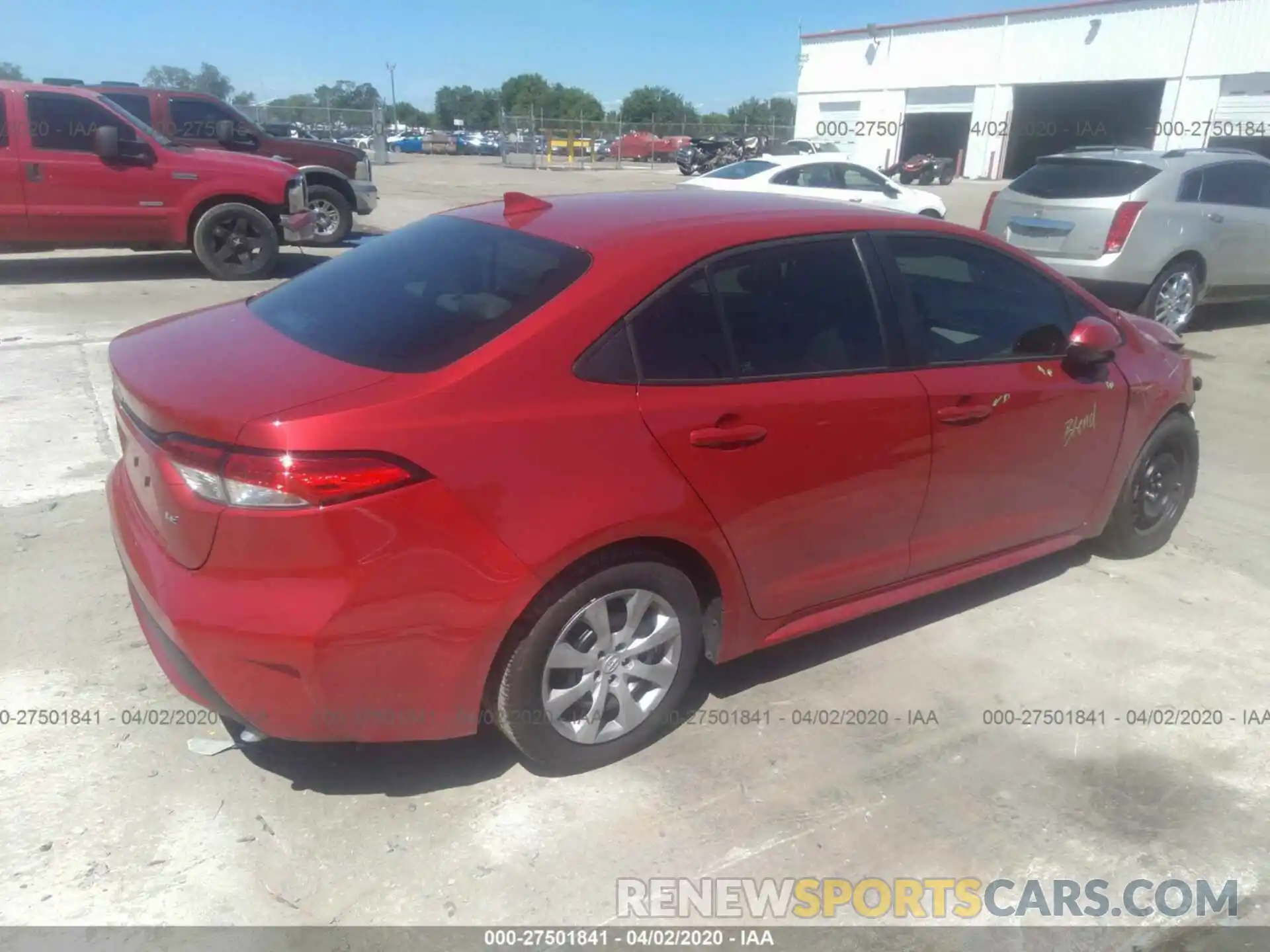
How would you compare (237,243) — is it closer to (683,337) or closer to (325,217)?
(325,217)

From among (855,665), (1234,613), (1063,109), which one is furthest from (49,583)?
(1063,109)

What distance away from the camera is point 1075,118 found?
40.7 metres

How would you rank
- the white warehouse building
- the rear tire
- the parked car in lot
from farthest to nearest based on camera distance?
the white warehouse building < the parked car in lot < the rear tire

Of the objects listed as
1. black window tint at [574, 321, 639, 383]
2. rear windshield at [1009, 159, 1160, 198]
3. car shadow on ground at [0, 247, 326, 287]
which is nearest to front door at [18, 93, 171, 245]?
car shadow on ground at [0, 247, 326, 287]

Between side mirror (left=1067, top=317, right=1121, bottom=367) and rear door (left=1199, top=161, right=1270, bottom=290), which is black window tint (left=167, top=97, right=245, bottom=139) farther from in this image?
side mirror (left=1067, top=317, right=1121, bottom=367)

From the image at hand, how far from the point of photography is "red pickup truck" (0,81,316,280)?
9570mm

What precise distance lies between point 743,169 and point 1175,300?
23.7ft

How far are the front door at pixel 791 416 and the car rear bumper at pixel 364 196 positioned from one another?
1065 cm

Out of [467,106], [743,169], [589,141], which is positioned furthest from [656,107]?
[743,169]

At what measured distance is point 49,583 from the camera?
3.98 m

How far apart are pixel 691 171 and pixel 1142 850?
34121mm

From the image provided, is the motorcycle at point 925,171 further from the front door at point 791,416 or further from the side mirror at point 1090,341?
the front door at point 791,416

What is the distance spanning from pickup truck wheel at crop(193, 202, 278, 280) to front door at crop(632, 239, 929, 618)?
8883mm

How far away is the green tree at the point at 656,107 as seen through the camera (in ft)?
267
